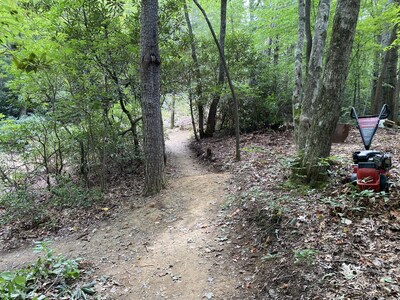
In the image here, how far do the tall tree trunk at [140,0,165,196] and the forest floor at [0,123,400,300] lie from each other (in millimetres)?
608

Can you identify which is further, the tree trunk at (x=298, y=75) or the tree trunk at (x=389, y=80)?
the tree trunk at (x=389, y=80)

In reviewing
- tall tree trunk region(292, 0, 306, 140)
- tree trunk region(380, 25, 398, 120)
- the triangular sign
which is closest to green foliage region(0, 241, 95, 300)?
the triangular sign

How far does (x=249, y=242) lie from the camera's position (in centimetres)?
411

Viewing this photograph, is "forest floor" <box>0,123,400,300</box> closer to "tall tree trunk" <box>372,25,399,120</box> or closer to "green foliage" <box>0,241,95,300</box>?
"green foliage" <box>0,241,95,300</box>

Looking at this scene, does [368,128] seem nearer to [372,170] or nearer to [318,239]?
[372,170]

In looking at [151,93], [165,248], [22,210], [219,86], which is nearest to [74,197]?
[22,210]

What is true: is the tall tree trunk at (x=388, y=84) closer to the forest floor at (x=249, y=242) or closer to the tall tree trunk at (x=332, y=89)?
the forest floor at (x=249, y=242)

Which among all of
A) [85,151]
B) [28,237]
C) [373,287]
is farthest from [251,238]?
[85,151]

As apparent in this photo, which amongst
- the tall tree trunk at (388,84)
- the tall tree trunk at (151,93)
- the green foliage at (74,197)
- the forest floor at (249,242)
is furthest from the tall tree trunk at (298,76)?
the green foliage at (74,197)

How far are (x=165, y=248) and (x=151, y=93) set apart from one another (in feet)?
12.3

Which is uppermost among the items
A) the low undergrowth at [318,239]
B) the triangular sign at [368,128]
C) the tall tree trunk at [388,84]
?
the tall tree trunk at [388,84]

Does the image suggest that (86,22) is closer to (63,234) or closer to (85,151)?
(85,151)

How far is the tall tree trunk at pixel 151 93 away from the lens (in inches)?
245

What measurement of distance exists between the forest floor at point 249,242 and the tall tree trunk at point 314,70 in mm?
953
